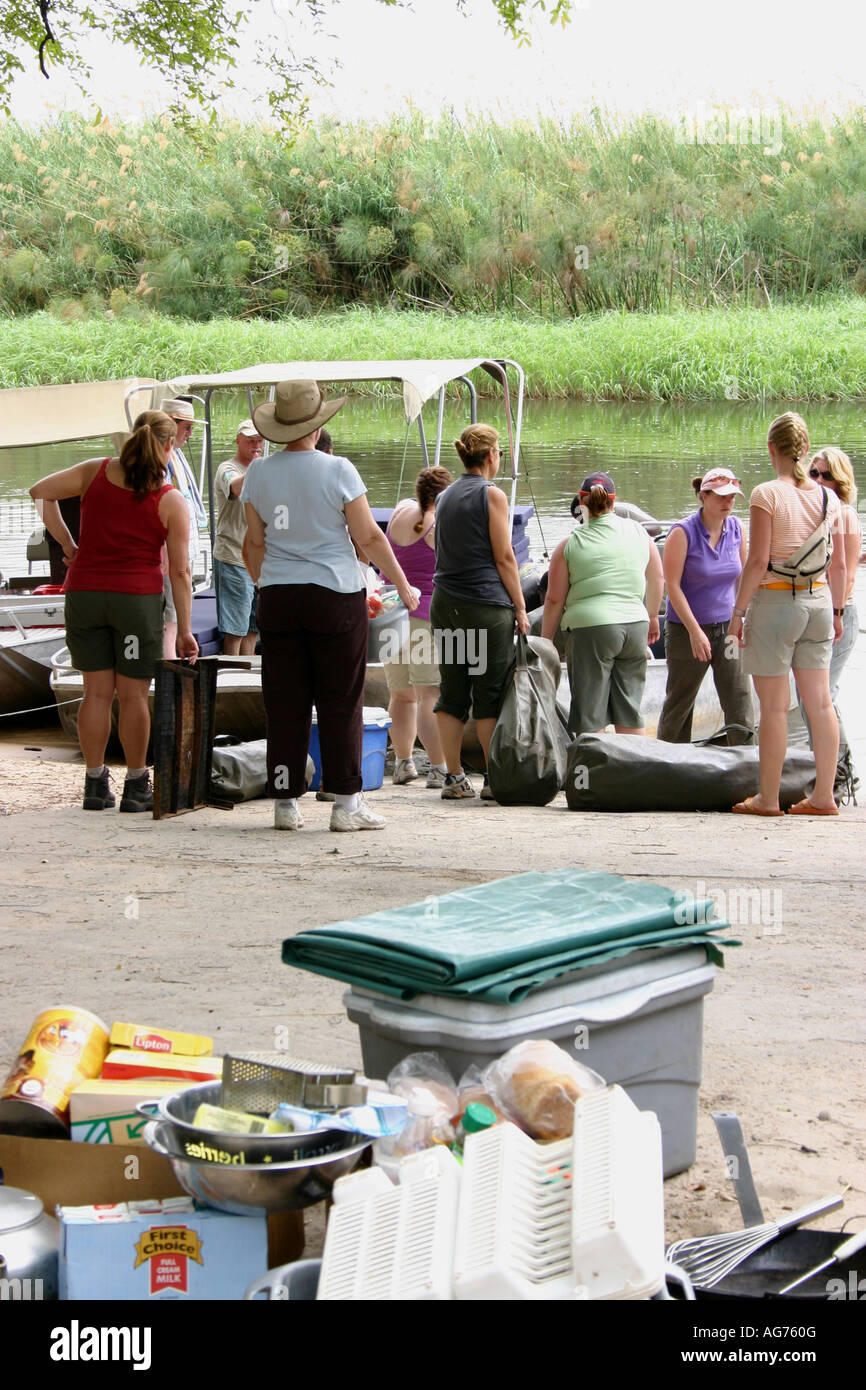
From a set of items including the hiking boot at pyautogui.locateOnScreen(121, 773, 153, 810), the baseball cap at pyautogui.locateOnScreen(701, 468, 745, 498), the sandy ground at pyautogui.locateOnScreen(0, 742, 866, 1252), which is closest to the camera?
the sandy ground at pyautogui.locateOnScreen(0, 742, 866, 1252)

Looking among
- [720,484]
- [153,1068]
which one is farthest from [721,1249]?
[720,484]

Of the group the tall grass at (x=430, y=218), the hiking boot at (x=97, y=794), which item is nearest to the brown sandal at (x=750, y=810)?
the hiking boot at (x=97, y=794)

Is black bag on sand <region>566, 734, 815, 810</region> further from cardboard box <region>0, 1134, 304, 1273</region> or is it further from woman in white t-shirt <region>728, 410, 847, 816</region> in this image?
cardboard box <region>0, 1134, 304, 1273</region>

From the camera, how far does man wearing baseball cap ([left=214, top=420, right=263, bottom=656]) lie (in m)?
10.1

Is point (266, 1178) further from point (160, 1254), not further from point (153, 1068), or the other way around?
point (153, 1068)

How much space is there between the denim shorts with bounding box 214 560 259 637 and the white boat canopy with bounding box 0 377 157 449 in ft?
8.62

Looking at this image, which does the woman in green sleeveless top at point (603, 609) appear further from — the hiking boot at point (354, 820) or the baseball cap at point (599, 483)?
the hiking boot at point (354, 820)

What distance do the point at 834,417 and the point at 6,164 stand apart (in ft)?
106

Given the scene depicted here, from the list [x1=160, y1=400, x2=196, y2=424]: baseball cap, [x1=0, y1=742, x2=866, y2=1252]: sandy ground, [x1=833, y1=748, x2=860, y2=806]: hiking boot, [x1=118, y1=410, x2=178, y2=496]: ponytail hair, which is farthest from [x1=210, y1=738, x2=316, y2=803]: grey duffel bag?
[x1=160, y1=400, x2=196, y2=424]: baseball cap

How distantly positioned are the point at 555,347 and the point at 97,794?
97.9 ft

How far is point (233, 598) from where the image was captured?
33.4 ft

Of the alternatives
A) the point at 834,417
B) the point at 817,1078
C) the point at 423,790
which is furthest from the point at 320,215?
the point at 817,1078

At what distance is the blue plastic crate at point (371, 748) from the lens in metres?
8.25
